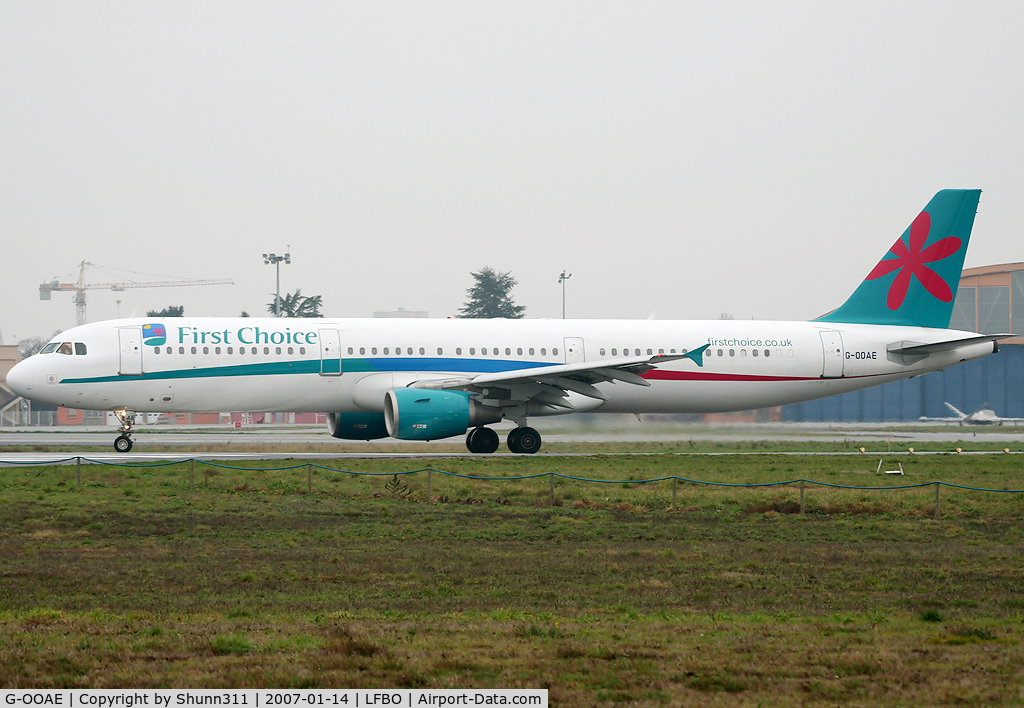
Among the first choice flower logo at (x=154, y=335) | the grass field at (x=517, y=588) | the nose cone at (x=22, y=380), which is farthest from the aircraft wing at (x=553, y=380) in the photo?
the nose cone at (x=22, y=380)

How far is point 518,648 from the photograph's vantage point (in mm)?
9719

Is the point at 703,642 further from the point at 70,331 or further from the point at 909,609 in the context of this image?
the point at 70,331

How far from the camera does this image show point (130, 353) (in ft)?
99.7

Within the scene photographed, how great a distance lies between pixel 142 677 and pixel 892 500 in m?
18.5

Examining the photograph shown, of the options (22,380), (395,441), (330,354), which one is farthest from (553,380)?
(22,380)

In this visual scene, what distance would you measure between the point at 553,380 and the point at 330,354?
22.1ft

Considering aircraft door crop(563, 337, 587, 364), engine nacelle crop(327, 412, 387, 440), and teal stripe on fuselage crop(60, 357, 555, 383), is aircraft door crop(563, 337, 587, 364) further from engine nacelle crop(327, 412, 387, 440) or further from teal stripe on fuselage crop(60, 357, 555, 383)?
engine nacelle crop(327, 412, 387, 440)

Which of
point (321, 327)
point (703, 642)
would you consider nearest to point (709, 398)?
point (321, 327)

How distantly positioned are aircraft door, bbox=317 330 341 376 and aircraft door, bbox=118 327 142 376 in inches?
204

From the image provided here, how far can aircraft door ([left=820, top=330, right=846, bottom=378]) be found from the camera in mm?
35562

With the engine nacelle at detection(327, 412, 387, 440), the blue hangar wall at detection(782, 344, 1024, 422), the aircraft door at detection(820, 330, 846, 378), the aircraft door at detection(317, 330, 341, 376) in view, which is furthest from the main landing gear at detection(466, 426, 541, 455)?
the blue hangar wall at detection(782, 344, 1024, 422)

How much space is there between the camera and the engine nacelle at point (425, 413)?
29531 millimetres

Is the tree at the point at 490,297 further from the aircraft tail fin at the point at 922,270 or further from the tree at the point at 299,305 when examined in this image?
the aircraft tail fin at the point at 922,270

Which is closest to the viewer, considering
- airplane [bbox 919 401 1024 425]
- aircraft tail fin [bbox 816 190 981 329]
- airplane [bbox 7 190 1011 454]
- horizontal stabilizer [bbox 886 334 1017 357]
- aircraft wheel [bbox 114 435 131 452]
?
airplane [bbox 7 190 1011 454]
